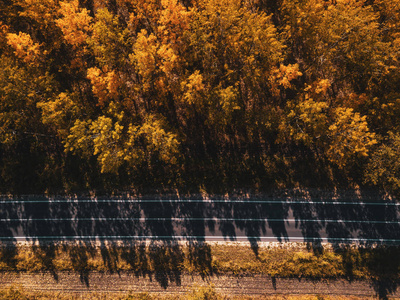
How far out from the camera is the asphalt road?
39.0 m

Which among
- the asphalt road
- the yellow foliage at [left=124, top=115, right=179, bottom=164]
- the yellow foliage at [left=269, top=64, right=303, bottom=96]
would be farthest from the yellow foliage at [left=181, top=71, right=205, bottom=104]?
the asphalt road

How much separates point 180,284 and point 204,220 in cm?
1040

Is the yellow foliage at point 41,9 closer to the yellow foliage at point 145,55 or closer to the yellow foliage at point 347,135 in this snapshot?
the yellow foliage at point 145,55

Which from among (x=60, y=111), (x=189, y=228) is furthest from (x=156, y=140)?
(x=189, y=228)

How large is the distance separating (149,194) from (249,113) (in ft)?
66.1

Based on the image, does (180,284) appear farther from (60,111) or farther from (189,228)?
(60,111)

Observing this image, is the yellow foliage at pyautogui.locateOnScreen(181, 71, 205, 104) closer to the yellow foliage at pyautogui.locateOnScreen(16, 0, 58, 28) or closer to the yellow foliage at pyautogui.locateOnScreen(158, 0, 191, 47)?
→ the yellow foliage at pyautogui.locateOnScreen(158, 0, 191, 47)

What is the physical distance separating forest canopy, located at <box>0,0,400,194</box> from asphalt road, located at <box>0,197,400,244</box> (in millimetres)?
2777

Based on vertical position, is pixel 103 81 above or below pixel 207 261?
above

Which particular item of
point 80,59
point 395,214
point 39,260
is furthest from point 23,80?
point 395,214

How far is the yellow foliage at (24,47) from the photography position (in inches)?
1344

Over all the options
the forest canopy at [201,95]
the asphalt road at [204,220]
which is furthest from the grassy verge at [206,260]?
the forest canopy at [201,95]

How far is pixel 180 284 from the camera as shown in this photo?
3897 cm

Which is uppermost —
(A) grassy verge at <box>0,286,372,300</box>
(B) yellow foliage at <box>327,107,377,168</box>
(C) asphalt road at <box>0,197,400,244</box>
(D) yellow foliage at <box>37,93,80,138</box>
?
(D) yellow foliage at <box>37,93,80,138</box>
